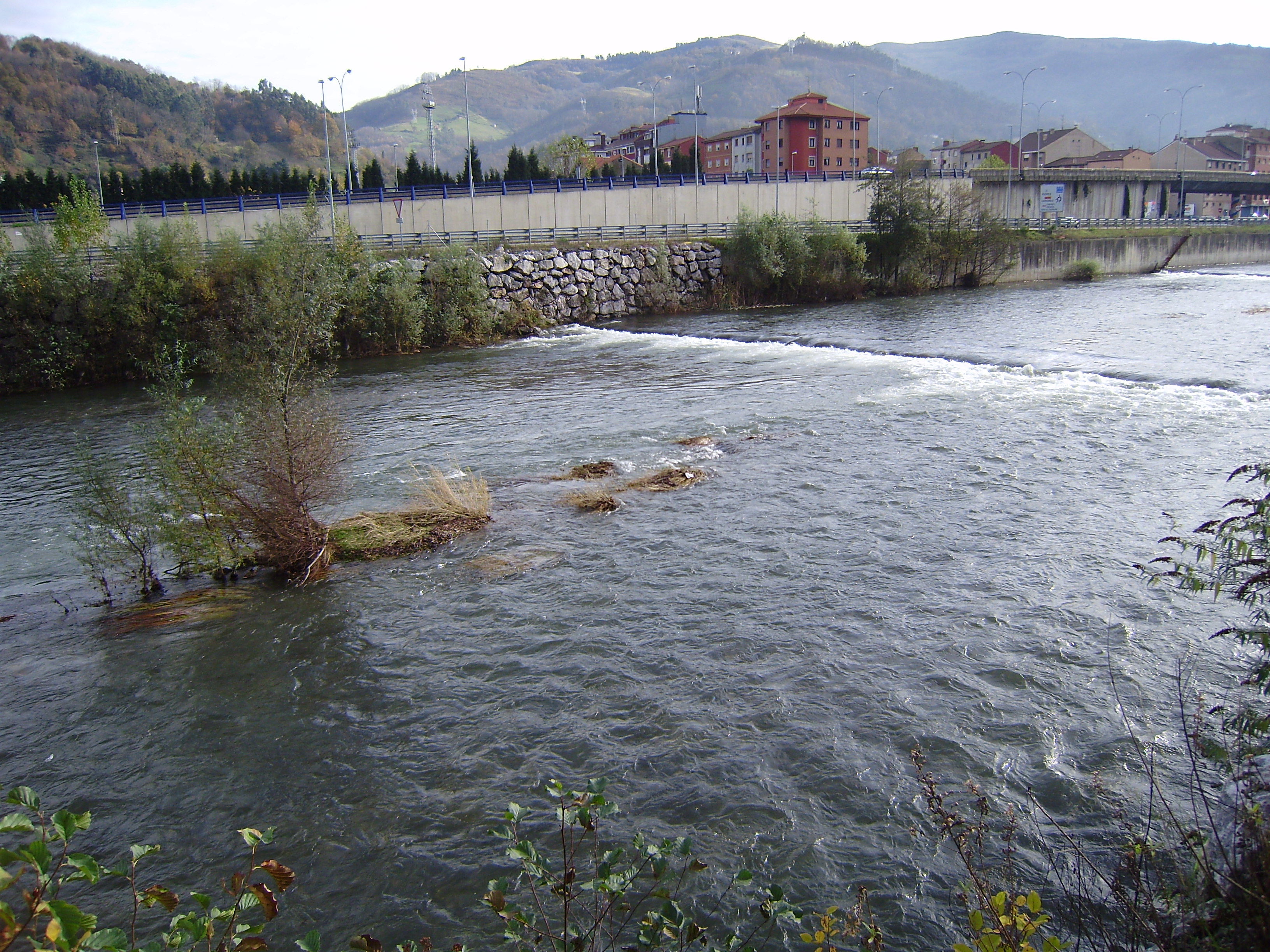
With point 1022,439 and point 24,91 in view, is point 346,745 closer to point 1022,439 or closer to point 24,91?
point 1022,439

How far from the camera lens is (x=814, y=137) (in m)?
110

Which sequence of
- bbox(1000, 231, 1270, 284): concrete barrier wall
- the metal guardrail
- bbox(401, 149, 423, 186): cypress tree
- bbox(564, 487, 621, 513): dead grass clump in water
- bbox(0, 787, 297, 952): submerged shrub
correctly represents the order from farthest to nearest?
bbox(401, 149, 423, 186): cypress tree, bbox(1000, 231, 1270, 284): concrete barrier wall, the metal guardrail, bbox(564, 487, 621, 513): dead grass clump in water, bbox(0, 787, 297, 952): submerged shrub

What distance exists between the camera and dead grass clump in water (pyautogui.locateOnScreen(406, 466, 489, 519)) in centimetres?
1254

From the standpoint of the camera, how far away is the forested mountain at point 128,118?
370ft

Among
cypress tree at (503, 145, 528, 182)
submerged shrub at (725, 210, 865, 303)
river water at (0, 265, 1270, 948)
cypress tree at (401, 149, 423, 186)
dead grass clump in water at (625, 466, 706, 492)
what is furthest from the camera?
cypress tree at (503, 145, 528, 182)

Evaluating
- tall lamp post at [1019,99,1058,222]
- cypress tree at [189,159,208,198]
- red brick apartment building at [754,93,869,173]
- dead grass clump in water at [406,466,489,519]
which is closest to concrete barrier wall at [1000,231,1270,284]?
tall lamp post at [1019,99,1058,222]

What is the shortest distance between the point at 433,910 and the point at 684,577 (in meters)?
5.55

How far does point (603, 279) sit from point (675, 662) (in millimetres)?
35959

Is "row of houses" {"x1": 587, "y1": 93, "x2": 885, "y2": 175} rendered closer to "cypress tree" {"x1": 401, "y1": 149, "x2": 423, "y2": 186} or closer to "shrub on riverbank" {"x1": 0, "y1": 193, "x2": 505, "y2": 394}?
"cypress tree" {"x1": 401, "y1": 149, "x2": 423, "y2": 186}

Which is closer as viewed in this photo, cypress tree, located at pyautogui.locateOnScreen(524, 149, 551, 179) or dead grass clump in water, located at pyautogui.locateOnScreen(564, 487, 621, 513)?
dead grass clump in water, located at pyautogui.locateOnScreen(564, 487, 621, 513)

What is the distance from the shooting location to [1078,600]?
30.2ft

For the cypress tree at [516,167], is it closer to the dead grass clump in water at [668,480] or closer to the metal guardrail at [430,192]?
the metal guardrail at [430,192]

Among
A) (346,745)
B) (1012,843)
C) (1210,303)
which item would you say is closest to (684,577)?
(346,745)

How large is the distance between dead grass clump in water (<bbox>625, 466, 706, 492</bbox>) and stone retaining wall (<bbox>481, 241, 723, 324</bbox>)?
24395 millimetres
